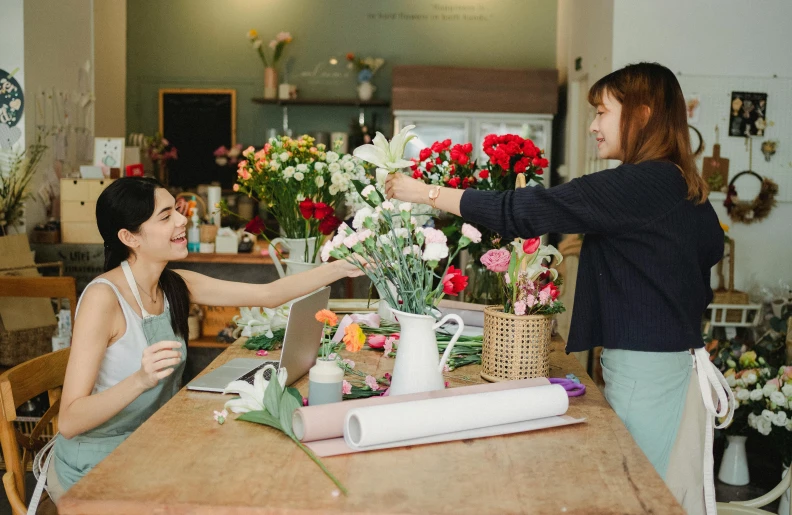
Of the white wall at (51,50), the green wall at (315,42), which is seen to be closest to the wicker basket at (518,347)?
the white wall at (51,50)

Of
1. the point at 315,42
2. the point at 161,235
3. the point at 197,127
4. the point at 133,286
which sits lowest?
the point at 133,286

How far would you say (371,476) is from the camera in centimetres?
138

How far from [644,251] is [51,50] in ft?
16.0

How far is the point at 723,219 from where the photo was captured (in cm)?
522

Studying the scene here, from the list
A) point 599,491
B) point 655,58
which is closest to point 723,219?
point 655,58

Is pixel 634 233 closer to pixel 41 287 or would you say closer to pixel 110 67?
pixel 41 287

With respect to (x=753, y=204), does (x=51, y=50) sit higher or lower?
higher

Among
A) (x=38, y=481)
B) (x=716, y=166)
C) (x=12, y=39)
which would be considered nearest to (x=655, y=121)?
(x=38, y=481)

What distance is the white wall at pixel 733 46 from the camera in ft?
16.8

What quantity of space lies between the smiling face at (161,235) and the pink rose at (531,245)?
0.96 metres

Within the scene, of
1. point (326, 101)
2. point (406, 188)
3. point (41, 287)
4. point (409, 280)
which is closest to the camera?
point (409, 280)

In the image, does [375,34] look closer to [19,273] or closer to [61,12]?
[61,12]

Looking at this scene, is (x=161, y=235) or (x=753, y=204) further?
(x=753, y=204)

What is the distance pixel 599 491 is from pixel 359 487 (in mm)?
412
